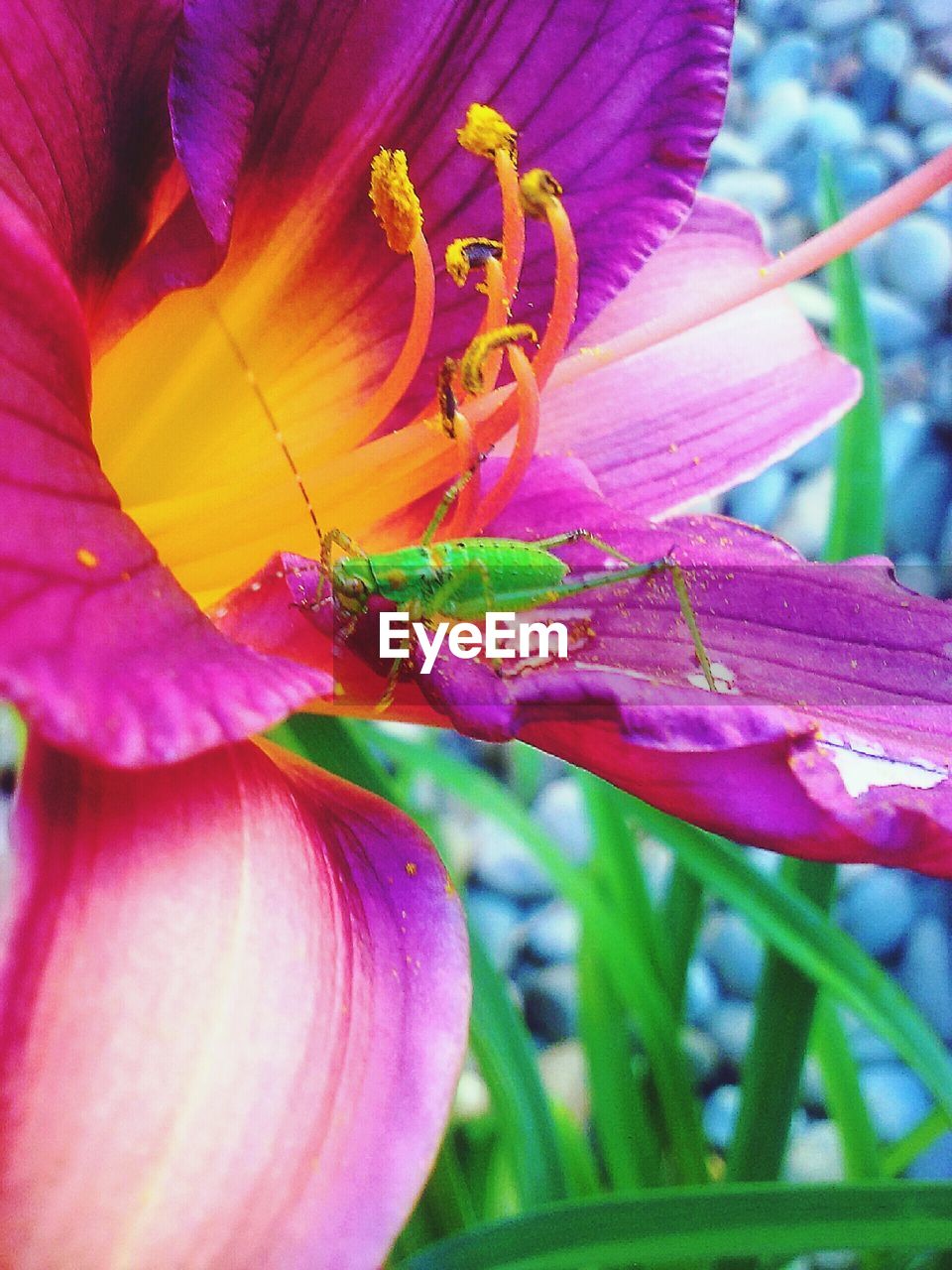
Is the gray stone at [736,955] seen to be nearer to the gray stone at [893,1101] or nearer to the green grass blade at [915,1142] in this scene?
the gray stone at [893,1101]

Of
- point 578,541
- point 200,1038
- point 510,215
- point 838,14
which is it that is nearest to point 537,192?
point 510,215

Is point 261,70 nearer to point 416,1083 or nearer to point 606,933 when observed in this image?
point 416,1083

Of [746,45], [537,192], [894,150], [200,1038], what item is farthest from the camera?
[746,45]

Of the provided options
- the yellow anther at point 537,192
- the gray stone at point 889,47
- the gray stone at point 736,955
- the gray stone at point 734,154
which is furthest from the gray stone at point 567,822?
the gray stone at point 889,47

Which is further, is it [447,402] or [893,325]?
[893,325]

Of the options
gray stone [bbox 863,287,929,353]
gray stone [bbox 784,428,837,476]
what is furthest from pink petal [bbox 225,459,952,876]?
gray stone [bbox 863,287,929,353]

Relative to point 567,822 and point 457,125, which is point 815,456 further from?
point 457,125
